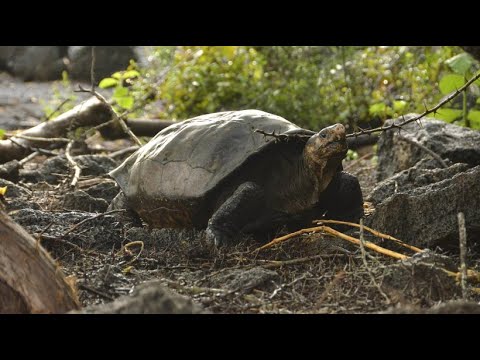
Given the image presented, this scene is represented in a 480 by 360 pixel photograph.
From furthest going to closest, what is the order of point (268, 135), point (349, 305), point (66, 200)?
point (66, 200)
point (268, 135)
point (349, 305)

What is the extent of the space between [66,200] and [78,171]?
28.3 inches

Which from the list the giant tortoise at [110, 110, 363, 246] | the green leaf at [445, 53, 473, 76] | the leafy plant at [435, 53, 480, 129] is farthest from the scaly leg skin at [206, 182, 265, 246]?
the green leaf at [445, 53, 473, 76]

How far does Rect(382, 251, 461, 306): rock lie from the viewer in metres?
3.31

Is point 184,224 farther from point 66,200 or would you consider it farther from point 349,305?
point 349,305

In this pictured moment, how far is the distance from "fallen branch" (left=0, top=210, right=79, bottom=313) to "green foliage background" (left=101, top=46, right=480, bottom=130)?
6.34 m

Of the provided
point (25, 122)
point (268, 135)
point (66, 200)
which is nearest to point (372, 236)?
point (268, 135)

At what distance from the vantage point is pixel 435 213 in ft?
13.5

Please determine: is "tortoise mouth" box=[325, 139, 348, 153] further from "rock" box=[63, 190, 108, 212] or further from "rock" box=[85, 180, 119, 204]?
"rock" box=[85, 180, 119, 204]

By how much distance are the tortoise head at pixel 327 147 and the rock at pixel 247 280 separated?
37.7 inches

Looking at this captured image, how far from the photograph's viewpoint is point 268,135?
14.3ft

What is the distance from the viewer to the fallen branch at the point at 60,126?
720 centimetres

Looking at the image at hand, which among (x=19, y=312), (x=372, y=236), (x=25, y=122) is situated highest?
(x=19, y=312)

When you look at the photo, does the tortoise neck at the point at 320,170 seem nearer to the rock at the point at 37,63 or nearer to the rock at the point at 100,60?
the rock at the point at 100,60

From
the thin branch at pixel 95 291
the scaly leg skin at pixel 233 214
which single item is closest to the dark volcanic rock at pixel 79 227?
the scaly leg skin at pixel 233 214
